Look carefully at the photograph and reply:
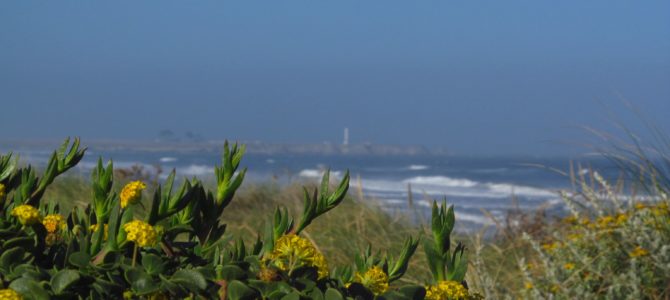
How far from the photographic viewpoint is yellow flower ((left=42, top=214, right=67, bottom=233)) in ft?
5.22

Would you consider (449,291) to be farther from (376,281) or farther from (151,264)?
(151,264)

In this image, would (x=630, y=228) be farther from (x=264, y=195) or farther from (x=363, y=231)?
(x=264, y=195)

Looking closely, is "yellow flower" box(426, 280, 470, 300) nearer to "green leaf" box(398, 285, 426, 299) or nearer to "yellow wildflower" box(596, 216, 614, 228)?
"green leaf" box(398, 285, 426, 299)

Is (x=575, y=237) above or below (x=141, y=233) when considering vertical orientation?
below

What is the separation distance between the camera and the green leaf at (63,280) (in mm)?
1281

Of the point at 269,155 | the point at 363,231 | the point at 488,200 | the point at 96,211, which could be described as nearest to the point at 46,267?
the point at 96,211

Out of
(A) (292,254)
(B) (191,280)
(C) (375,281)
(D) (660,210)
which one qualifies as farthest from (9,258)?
(D) (660,210)

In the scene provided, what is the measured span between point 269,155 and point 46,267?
3150 inches

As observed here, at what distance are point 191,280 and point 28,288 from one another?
236mm

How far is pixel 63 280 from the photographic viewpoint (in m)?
1.28

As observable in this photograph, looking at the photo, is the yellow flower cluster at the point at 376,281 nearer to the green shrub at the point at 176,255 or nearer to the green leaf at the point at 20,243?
the green shrub at the point at 176,255

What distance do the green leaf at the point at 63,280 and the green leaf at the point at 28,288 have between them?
17 millimetres

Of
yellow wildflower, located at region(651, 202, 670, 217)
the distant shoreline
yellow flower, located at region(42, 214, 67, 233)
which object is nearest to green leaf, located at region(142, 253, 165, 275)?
yellow flower, located at region(42, 214, 67, 233)

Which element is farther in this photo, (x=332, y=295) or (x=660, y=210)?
(x=660, y=210)
